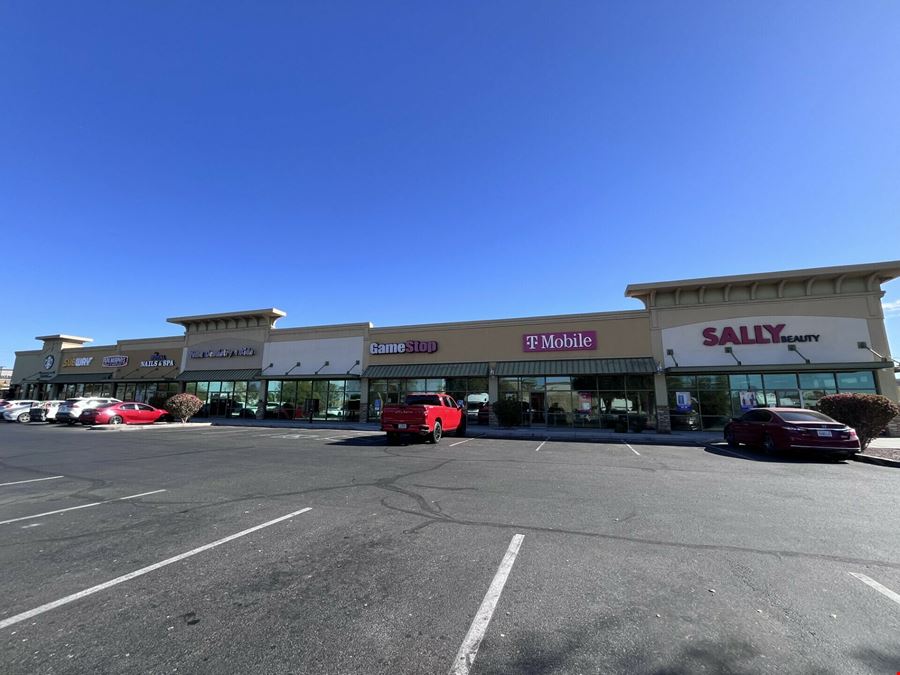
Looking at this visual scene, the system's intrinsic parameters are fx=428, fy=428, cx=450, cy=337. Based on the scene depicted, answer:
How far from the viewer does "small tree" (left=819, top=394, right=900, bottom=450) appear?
1387cm

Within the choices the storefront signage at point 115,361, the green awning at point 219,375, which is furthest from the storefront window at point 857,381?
the storefront signage at point 115,361

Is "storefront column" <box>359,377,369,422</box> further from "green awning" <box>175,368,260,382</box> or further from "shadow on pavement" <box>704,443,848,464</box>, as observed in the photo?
"shadow on pavement" <box>704,443,848,464</box>

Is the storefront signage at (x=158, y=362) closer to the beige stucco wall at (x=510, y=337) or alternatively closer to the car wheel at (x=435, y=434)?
the beige stucco wall at (x=510, y=337)

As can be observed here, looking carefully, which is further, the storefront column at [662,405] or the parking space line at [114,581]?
the storefront column at [662,405]

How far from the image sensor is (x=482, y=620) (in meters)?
3.27

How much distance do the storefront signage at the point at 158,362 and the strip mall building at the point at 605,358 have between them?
2.06 meters

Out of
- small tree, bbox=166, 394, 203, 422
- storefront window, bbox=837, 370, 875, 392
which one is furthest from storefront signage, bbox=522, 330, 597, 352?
small tree, bbox=166, 394, 203, 422

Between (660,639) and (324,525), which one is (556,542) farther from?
(324,525)

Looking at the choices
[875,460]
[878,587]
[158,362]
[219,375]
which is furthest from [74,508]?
[158,362]

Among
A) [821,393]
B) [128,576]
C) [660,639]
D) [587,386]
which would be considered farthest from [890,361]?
[128,576]

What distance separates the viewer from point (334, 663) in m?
2.71

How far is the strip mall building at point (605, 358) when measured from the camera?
71.2 feet

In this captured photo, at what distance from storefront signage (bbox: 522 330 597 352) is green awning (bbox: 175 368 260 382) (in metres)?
20.3

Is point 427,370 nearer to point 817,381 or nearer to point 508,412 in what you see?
point 508,412
